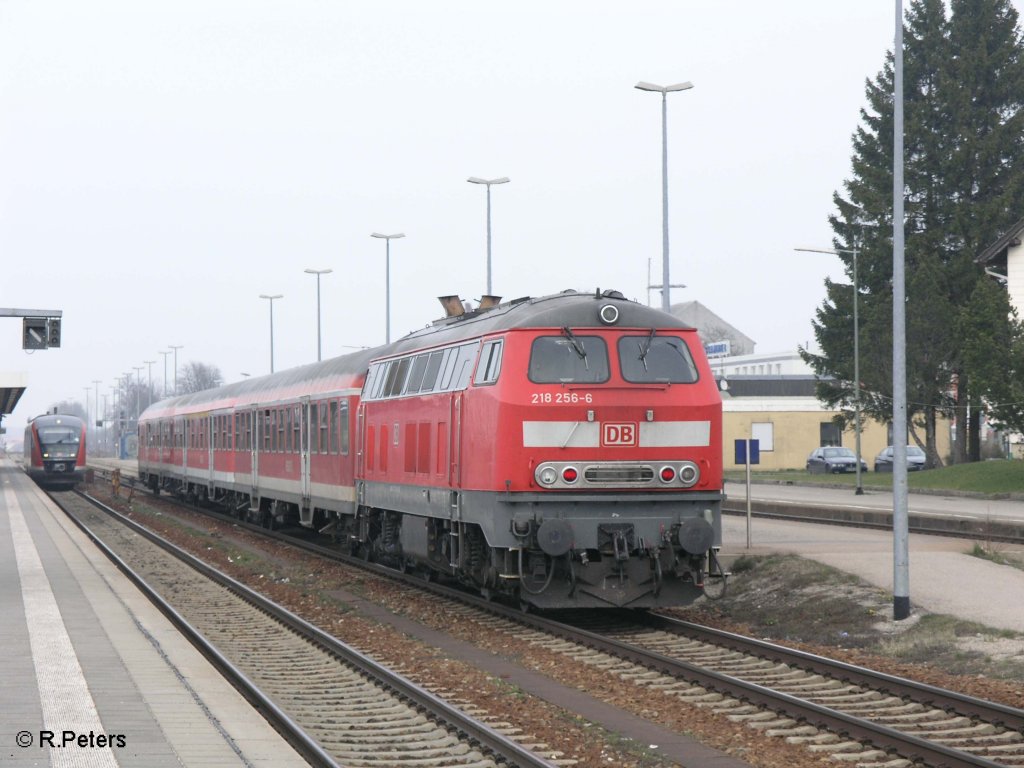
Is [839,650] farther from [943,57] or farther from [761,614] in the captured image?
[943,57]

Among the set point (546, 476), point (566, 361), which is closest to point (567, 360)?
→ point (566, 361)

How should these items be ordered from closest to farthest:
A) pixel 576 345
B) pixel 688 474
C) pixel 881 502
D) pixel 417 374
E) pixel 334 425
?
pixel 688 474
pixel 576 345
pixel 417 374
pixel 334 425
pixel 881 502

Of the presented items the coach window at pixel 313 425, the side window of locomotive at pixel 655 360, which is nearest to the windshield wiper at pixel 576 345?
the side window of locomotive at pixel 655 360

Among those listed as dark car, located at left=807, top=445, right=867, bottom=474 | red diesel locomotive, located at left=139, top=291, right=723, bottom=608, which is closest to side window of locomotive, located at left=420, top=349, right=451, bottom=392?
red diesel locomotive, located at left=139, top=291, right=723, bottom=608

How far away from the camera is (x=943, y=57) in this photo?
57000mm

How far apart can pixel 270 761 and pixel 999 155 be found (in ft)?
176

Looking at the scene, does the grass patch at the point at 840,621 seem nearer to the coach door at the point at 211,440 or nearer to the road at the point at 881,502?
the road at the point at 881,502

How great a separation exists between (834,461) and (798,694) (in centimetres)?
4974

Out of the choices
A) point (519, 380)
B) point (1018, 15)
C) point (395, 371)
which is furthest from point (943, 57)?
point (519, 380)

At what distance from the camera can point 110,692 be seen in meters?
10.6

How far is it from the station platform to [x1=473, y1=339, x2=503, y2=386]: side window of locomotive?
4262 millimetres

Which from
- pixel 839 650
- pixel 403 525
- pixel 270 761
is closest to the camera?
pixel 270 761

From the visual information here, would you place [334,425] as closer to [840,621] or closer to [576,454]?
[576,454]

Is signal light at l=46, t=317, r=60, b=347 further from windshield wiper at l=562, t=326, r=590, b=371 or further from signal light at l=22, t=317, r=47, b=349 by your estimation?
windshield wiper at l=562, t=326, r=590, b=371
